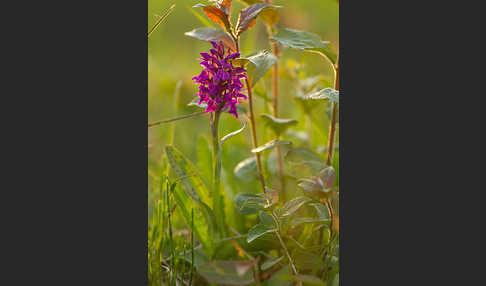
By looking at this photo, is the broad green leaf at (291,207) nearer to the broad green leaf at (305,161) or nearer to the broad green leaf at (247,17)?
the broad green leaf at (305,161)

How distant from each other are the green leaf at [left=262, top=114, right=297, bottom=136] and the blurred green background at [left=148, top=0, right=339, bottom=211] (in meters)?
0.11

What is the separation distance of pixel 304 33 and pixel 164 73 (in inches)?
22.3

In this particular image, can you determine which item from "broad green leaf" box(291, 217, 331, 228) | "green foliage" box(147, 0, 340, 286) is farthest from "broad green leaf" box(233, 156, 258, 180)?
"broad green leaf" box(291, 217, 331, 228)

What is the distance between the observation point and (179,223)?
1145mm

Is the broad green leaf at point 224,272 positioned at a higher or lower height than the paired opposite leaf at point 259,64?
lower

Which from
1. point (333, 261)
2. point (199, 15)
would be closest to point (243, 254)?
point (333, 261)

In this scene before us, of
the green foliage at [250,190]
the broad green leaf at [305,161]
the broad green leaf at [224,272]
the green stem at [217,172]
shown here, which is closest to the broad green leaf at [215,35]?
the green foliage at [250,190]

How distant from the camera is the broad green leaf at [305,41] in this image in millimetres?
872

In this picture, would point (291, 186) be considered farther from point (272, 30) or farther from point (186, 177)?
point (272, 30)

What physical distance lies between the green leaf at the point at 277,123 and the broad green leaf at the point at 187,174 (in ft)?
0.64

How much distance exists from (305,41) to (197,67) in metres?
0.26

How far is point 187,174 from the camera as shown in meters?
1.01

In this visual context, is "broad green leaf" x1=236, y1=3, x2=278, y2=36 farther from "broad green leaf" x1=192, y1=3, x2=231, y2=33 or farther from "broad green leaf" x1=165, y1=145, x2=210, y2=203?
"broad green leaf" x1=165, y1=145, x2=210, y2=203

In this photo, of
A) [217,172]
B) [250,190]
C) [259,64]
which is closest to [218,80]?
[259,64]
